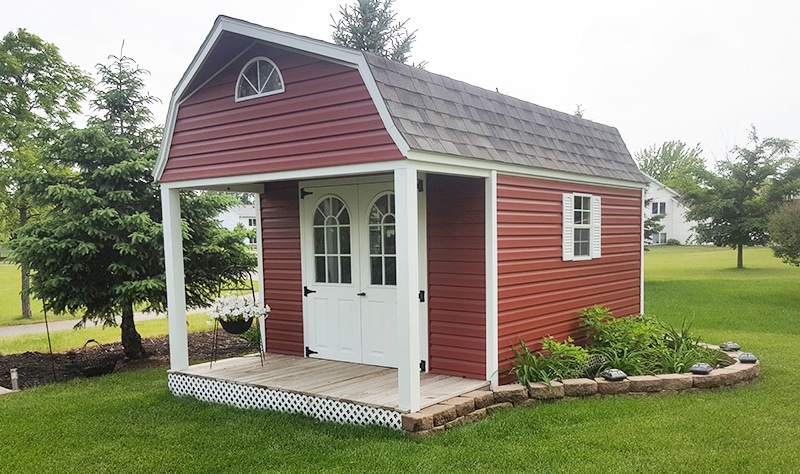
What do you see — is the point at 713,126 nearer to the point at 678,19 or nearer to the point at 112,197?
the point at 678,19

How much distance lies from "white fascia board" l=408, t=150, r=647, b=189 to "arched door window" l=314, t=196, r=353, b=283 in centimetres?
186

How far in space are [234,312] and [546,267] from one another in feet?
11.8

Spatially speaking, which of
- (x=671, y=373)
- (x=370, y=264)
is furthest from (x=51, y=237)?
(x=671, y=373)

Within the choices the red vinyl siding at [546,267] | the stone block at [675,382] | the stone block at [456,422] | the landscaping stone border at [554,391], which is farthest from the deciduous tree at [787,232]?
the stone block at [456,422]

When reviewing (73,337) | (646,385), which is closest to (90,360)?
(73,337)

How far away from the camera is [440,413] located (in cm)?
453

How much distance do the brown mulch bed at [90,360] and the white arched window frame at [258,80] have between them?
4.39 metres

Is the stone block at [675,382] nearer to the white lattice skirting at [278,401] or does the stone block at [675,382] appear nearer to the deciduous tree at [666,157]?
the white lattice skirting at [278,401]

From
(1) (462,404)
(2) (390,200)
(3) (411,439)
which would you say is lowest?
(3) (411,439)

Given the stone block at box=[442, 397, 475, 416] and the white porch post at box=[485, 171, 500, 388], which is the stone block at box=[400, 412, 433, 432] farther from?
the white porch post at box=[485, 171, 500, 388]

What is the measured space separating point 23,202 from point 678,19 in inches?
695

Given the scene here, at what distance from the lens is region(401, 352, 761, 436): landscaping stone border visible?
4.49 meters

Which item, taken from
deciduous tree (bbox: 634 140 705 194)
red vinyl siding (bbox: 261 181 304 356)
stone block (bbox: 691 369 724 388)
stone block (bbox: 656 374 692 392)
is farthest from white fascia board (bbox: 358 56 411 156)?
deciduous tree (bbox: 634 140 705 194)

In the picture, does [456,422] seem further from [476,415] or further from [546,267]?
[546,267]
